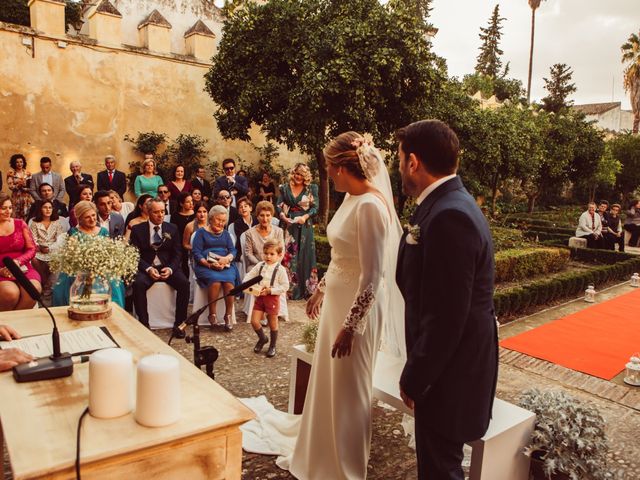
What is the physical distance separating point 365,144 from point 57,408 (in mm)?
2227

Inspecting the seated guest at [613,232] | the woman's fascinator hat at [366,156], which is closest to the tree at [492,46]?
the seated guest at [613,232]

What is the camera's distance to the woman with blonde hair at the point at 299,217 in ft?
26.2

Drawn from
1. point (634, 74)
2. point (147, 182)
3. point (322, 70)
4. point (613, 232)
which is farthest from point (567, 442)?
point (634, 74)

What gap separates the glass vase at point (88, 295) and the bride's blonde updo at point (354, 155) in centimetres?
178

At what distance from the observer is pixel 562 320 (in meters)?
8.30

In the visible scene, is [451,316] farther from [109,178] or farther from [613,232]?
[613,232]

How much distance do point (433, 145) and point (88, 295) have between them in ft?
8.05

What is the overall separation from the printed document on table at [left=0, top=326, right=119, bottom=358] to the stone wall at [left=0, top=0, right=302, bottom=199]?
12230mm

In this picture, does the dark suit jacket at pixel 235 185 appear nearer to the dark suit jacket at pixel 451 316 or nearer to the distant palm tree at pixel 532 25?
the dark suit jacket at pixel 451 316

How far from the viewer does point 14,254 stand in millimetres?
6109

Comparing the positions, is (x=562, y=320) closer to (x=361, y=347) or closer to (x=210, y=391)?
(x=361, y=347)

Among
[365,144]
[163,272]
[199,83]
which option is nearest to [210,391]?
[365,144]

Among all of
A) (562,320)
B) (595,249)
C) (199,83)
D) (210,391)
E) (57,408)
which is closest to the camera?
(57,408)

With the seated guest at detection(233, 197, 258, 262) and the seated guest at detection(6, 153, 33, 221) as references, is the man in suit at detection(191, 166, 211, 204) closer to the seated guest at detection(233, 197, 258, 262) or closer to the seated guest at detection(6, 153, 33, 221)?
the seated guest at detection(233, 197, 258, 262)
